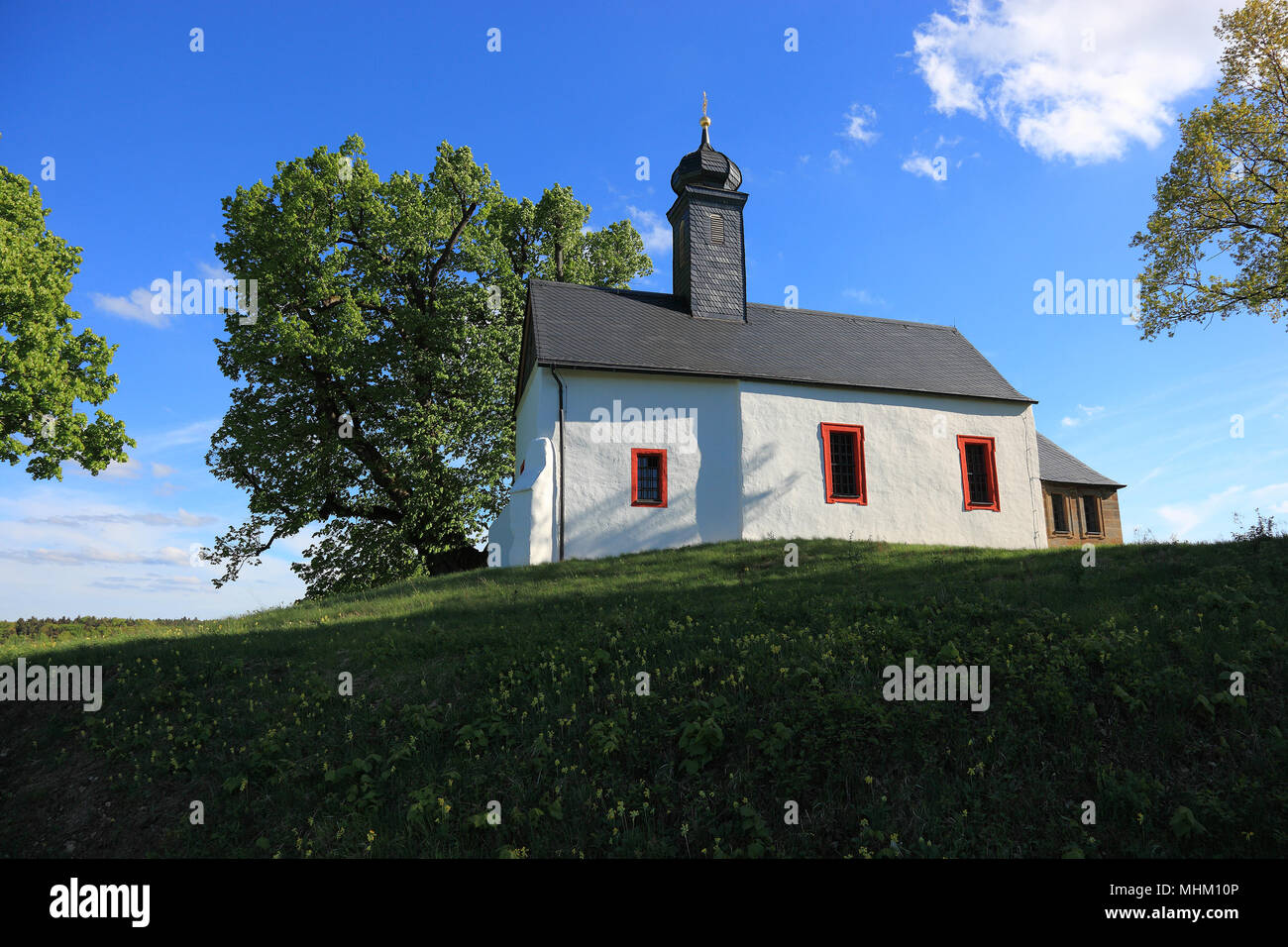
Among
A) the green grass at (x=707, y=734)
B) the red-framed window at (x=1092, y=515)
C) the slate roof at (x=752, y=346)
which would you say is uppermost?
the slate roof at (x=752, y=346)

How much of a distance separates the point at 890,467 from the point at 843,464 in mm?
1403

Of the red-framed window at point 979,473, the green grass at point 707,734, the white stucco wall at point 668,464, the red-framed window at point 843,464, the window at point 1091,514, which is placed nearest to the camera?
the green grass at point 707,734

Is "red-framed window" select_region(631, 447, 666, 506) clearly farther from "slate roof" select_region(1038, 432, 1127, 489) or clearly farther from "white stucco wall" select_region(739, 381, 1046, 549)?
"slate roof" select_region(1038, 432, 1127, 489)

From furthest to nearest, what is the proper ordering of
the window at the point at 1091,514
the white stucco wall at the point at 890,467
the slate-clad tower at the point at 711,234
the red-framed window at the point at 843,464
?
the window at the point at 1091,514 < the slate-clad tower at the point at 711,234 < the red-framed window at the point at 843,464 < the white stucco wall at the point at 890,467

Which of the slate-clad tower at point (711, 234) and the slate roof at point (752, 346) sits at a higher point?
the slate-clad tower at point (711, 234)

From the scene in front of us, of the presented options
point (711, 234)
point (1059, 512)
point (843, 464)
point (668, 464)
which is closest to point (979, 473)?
point (843, 464)

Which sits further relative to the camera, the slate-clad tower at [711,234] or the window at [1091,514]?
the window at [1091,514]

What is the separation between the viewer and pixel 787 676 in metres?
8.88

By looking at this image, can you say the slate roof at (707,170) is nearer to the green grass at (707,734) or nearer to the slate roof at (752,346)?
the slate roof at (752,346)

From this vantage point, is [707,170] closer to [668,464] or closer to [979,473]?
[668,464]

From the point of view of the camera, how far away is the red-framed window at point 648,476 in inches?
780

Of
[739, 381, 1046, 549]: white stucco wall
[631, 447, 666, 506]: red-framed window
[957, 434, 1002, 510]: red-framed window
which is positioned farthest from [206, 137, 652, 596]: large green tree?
[957, 434, 1002, 510]: red-framed window

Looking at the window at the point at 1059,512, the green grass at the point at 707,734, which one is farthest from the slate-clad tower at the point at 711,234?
the window at the point at 1059,512

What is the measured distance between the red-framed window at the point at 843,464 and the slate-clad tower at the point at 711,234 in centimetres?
499
